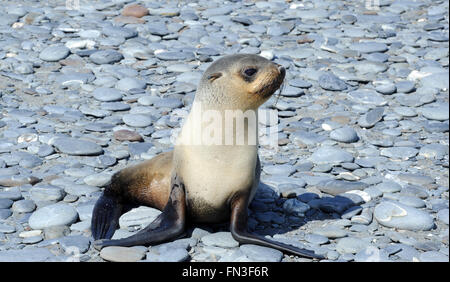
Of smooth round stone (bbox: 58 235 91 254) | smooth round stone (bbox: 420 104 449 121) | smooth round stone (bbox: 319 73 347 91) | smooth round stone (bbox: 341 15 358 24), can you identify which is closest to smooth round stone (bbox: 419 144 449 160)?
smooth round stone (bbox: 420 104 449 121)

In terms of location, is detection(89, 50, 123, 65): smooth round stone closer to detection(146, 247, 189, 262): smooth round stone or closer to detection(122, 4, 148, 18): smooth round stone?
detection(122, 4, 148, 18): smooth round stone

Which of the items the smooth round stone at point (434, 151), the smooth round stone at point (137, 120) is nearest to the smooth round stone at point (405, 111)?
the smooth round stone at point (434, 151)

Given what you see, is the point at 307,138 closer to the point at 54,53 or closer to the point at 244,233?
the point at 244,233

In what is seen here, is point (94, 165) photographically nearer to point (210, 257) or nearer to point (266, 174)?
point (266, 174)

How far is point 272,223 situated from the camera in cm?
572

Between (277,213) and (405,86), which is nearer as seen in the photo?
(277,213)

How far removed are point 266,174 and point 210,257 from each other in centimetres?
171

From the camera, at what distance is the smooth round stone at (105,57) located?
9423 millimetres

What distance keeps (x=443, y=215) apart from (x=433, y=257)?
76 cm

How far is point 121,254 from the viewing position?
500 centimetres

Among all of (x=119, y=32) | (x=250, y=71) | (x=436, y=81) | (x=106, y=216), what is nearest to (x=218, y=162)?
(x=250, y=71)
